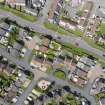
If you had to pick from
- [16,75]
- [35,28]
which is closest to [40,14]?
[35,28]

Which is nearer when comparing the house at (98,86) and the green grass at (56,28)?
the house at (98,86)

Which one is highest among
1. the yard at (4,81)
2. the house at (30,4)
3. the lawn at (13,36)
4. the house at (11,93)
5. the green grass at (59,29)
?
the house at (30,4)

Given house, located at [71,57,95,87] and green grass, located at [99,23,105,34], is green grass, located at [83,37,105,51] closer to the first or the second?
green grass, located at [99,23,105,34]

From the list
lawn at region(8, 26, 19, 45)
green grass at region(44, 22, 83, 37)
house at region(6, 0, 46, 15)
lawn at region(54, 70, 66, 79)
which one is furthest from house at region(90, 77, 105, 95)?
house at region(6, 0, 46, 15)

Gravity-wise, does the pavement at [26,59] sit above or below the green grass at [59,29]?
below

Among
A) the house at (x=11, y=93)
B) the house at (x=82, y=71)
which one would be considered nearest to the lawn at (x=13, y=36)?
the house at (x=11, y=93)

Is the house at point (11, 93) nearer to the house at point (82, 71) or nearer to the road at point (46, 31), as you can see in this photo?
the house at point (82, 71)

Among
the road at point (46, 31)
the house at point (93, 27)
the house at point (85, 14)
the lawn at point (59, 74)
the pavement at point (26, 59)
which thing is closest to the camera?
the pavement at point (26, 59)

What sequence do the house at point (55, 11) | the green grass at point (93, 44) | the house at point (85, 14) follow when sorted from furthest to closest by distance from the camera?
the house at point (85, 14) < the green grass at point (93, 44) < the house at point (55, 11)

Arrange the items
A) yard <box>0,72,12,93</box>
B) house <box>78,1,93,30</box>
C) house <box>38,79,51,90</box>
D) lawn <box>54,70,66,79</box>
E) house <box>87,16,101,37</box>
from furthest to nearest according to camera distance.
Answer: house <box>78,1,93,30</box> < house <box>87,16,101,37</box> < lawn <box>54,70,66,79</box> < house <box>38,79,51,90</box> < yard <box>0,72,12,93</box>

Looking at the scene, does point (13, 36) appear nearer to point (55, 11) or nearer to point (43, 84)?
point (55, 11)
